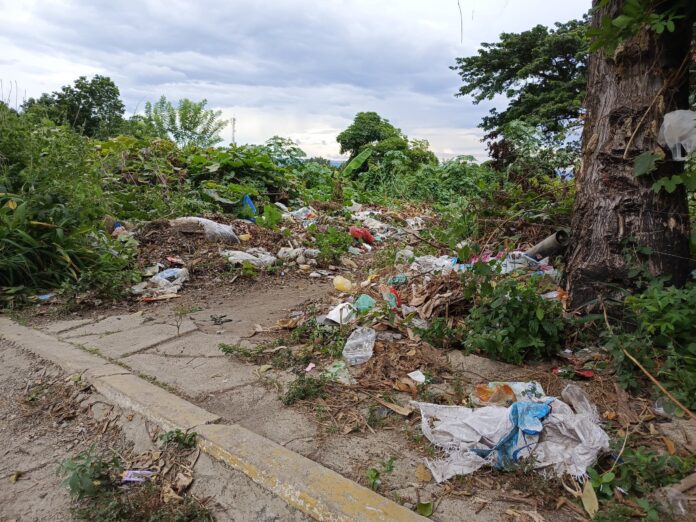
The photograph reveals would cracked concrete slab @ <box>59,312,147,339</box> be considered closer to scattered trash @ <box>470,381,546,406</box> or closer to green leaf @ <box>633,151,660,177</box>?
scattered trash @ <box>470,381,546,406</box>

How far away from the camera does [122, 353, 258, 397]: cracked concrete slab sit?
2.54 metres

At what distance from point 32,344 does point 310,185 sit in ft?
26.9

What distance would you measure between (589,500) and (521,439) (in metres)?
0.31

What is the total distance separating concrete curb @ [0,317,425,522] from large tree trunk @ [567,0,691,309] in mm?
1949

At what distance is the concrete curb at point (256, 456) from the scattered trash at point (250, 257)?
2470 millimetres

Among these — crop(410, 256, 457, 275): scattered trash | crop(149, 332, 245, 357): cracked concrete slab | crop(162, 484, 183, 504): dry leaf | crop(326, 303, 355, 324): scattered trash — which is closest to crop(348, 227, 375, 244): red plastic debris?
crop(410, 256, 457, 275): scattered trash

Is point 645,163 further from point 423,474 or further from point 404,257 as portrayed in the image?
point 404,257

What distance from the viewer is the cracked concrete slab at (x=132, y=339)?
122 inches

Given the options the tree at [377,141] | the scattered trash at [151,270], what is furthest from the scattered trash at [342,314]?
the tree at [377,141]

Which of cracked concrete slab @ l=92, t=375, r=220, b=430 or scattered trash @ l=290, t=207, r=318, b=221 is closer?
cracked concrete slab @ l=92, t=375, r=220, b=430

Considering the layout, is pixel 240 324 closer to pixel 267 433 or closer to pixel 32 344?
pixel 32 344

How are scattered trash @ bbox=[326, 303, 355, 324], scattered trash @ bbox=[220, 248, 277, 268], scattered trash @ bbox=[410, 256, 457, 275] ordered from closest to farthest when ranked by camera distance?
scattered trash @ bbox=[326, 303, 355, 324], scattered trash @ bbox=[410, 256, 457, 275], scattered trash @ bbox=[220, 248, 277, 268]

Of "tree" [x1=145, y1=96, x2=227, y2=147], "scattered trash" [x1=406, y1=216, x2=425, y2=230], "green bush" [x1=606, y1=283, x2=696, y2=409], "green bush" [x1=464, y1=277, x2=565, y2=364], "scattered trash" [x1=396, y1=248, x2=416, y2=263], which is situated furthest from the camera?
"tree" [x1=145, y1=96, x2=227, y2=147]

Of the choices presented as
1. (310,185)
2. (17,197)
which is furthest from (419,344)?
(310,185)
